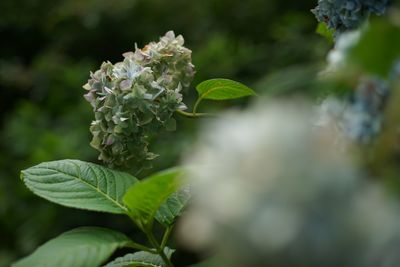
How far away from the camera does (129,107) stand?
0.92 metres

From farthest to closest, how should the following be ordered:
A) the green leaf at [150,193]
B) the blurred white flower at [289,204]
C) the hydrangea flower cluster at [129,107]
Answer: the hydrangea flower cluster at [129,107], the green leaf at [150,193], the blurred white flower at [289,204]

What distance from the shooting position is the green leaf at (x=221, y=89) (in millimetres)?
964

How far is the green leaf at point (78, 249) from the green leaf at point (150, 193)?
31mm

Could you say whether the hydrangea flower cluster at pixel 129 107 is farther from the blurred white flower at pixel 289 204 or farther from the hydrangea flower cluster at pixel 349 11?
the blurred white flower at pixel 289 204

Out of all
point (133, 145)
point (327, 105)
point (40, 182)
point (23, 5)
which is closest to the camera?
point (327, 105)

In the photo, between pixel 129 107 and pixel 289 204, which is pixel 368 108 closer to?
pixel 289 204

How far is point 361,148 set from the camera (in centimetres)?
47

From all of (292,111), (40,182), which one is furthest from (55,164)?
(292,111)

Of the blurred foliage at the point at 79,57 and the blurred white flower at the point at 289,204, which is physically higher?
the blurred white flower at the point at 289,204

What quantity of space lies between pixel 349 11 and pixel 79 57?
11.2 feet

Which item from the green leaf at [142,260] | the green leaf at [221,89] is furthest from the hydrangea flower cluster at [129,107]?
the green leaf at [142,260]

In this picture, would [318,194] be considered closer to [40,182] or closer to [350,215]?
[350,215]

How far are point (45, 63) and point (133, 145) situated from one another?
9.68ft

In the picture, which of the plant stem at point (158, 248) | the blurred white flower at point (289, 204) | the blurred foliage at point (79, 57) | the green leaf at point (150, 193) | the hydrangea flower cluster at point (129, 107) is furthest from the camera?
the blurred foliage at point (79, 57)
